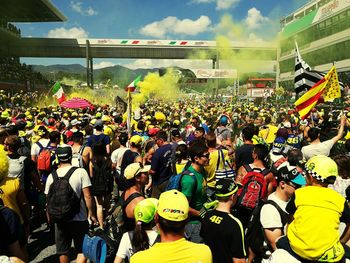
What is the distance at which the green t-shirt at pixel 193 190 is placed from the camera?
392 cm

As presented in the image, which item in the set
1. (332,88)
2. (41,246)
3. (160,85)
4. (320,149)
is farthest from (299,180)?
(160,85)

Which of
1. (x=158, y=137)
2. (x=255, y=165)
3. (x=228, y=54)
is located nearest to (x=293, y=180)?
(x=255, y=165)

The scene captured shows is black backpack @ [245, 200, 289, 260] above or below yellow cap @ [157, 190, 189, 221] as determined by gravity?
below

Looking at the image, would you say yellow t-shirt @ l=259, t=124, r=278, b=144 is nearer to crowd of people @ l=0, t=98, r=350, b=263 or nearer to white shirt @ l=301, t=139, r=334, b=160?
crowd of people @ l=0, t=98, r=350, b=263

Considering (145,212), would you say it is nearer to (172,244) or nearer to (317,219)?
(172,244)

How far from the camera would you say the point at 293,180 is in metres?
3.30

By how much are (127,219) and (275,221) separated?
156 centimetres

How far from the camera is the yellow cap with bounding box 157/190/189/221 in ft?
7.38

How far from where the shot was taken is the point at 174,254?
219 centimetres

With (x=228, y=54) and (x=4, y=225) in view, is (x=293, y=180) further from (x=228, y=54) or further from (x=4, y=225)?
(x=228, y=54)

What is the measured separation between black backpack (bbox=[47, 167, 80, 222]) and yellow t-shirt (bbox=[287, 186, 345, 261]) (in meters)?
2.64

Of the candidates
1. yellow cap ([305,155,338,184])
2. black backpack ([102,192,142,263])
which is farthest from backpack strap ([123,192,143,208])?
yellow cap ([305,155,338,184])

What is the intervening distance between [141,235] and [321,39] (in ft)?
171

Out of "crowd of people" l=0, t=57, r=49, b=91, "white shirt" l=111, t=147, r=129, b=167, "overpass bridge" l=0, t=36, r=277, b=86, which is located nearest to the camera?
"white shirt" l=111, t=147, r=129, b=167
